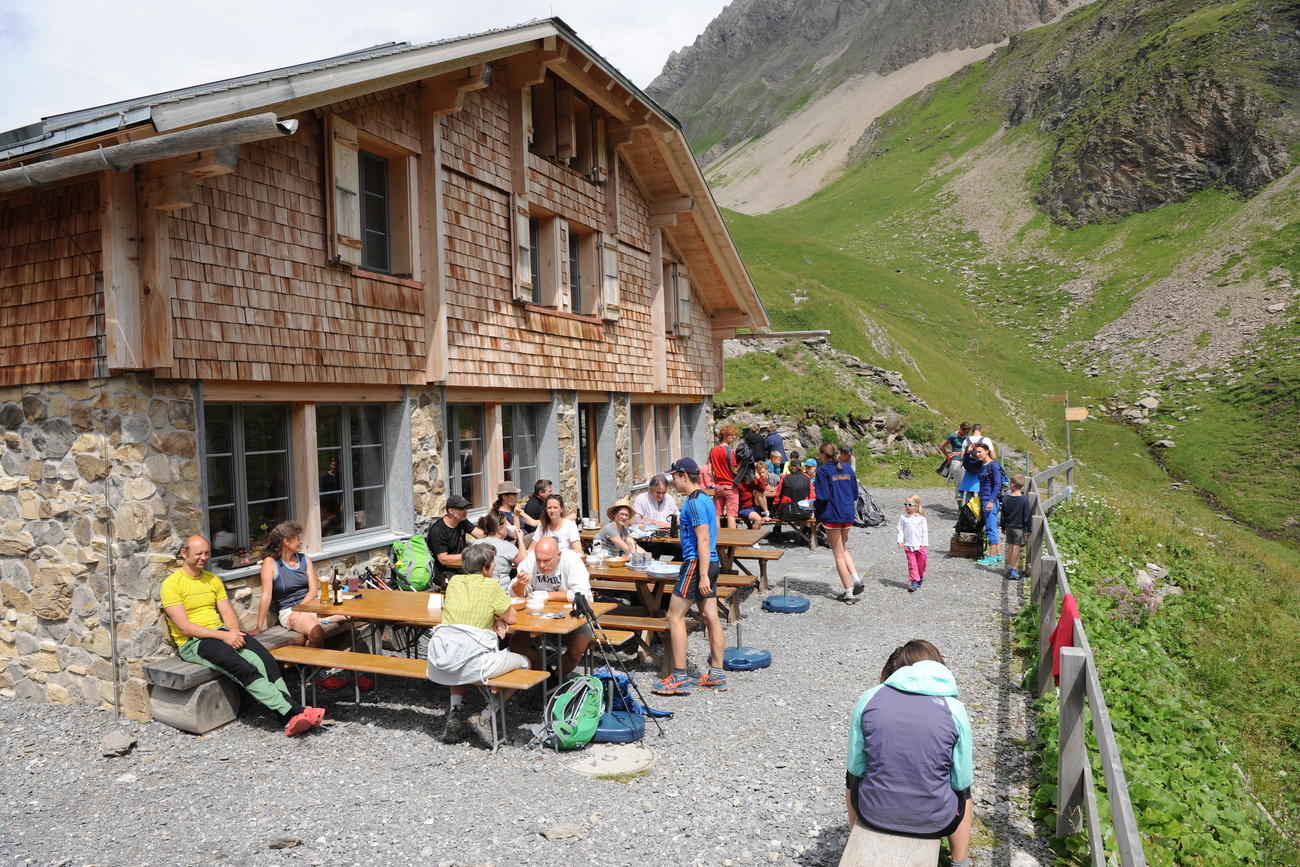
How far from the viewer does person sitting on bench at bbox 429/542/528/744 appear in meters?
5.93

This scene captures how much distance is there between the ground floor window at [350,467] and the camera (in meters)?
8.23

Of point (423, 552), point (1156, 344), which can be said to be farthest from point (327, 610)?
point (1156, 344)

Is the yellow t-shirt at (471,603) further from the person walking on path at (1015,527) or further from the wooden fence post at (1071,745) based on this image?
the person walking on path at (1015,527)

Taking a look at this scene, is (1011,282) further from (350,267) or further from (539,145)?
(350,267)

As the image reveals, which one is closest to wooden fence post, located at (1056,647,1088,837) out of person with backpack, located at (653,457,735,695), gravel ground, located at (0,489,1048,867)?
gravel ground, located at (0,489,1048,867)

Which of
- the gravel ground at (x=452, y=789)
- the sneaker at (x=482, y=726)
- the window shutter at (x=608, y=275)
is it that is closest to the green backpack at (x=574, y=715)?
the gravel ground at (x=452, y=789)

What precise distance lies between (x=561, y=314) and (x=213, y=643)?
275 inches

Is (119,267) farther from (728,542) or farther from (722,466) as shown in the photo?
(722,466)

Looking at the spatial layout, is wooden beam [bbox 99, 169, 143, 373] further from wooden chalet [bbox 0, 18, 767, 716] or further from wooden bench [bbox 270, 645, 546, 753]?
wooden bench [bbox 270, 645, 546, 753]

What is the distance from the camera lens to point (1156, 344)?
40656 mm

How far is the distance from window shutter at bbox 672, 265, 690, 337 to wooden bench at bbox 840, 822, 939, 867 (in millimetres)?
13140

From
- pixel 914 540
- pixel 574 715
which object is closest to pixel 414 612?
pixel 574 715

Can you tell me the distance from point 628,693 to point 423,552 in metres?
3.28

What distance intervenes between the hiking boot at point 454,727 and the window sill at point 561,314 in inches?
241
